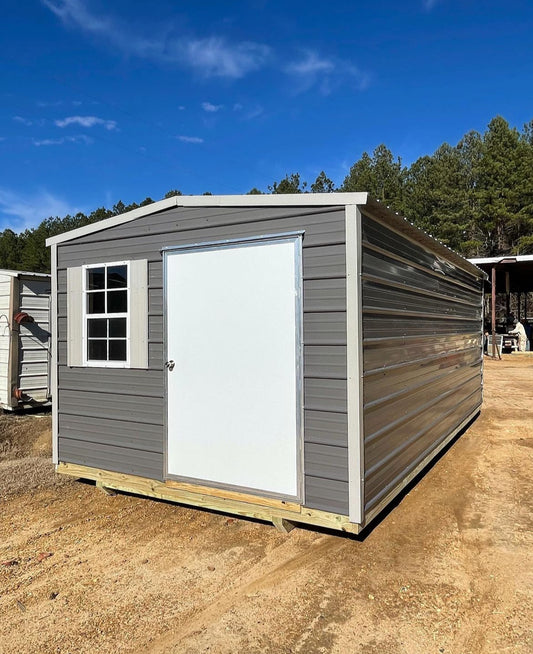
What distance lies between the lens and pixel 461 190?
28.0m

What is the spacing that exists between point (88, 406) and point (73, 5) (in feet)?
26.4

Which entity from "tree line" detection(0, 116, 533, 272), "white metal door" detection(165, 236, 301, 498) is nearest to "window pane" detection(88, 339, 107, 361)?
"white metal door" detection(165, 236, 301, 498)

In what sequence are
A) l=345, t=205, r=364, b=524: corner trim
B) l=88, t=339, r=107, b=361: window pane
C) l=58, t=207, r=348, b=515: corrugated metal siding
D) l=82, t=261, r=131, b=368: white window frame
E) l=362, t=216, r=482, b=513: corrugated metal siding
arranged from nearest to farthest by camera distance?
l=345, t=205, r=364, b=524: corner trim < l=58, t=207, r=348, b=515: corrugated metal siding < l=362, t=216, r=482, b=513: corrugated metal siding < l=82, t=261, r=131, b=368: white window frame < l=88, t=339, r=107, b=361: window pane

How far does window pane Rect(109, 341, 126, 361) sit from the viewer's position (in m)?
4.04

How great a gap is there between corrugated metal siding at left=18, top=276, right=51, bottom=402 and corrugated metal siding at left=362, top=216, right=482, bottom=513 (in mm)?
5920

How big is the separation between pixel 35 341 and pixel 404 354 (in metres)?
5.98

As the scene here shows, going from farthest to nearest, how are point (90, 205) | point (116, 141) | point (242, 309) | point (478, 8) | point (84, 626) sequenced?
1. point (90, 205)
2. point (116, 141)
3. point (478, 8)
4. point (242, 309)
5. point (84, 626)

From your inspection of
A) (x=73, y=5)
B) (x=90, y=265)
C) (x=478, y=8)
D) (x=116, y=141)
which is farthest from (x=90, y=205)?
(x=90, y=265)

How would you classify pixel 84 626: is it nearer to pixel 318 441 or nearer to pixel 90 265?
pixel 318 441

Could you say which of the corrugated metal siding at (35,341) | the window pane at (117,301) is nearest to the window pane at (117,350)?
the window pane at (117,301)

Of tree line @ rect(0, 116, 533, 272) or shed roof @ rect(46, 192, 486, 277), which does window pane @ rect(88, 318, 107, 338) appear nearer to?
shed roof @ rect(46, 192, 486, 277)

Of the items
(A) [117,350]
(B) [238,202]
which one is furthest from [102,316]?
(B) [238,202]

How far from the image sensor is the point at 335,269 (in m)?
3.06

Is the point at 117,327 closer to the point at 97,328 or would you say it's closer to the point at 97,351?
the point at 97,328
